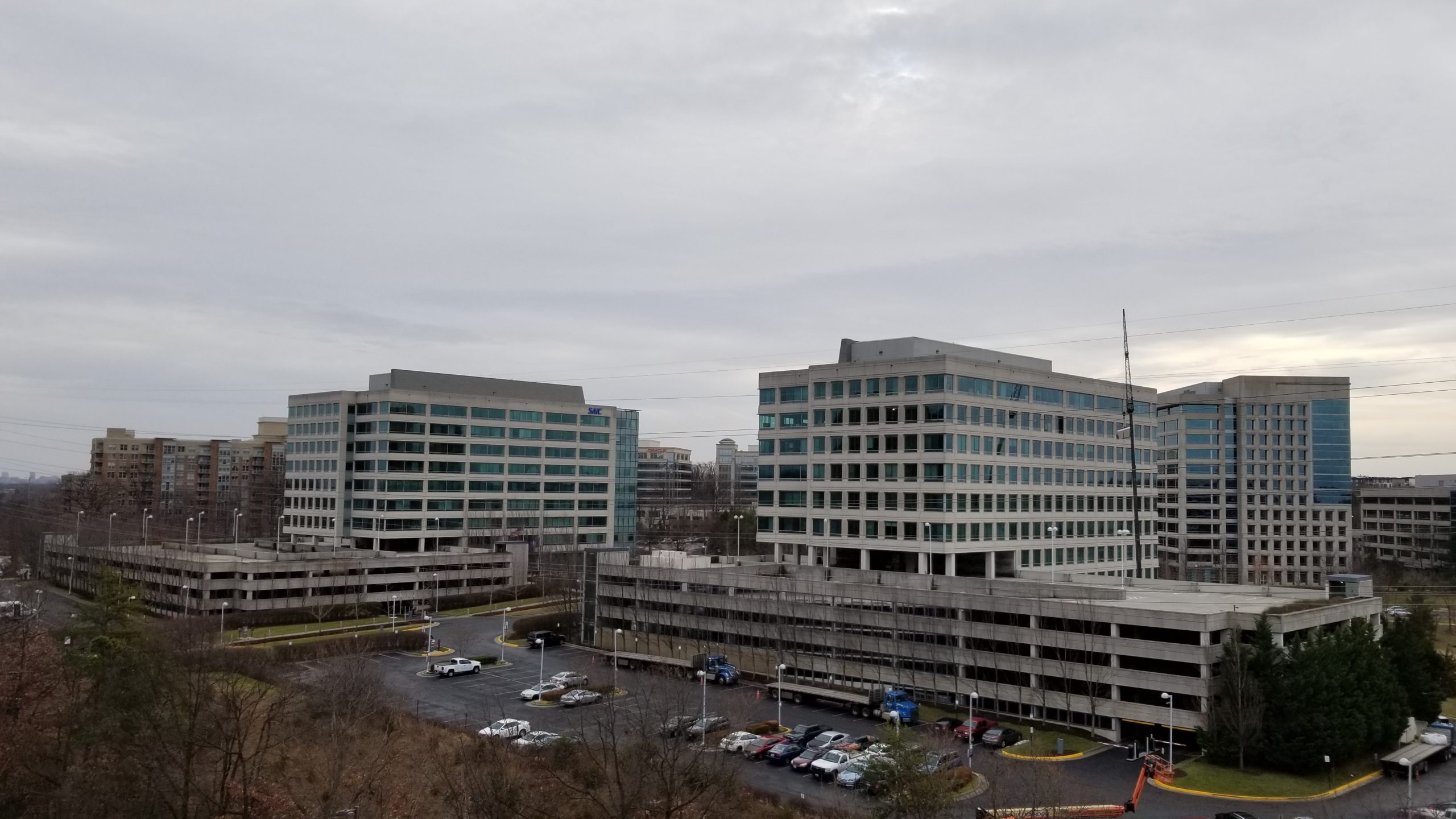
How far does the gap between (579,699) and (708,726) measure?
1208cm

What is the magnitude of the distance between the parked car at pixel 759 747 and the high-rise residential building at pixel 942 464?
2755 centimetres

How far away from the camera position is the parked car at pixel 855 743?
167 feet

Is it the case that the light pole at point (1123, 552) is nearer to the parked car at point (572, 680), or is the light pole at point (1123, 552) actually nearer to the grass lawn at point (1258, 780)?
the grass lawn at point (1258, 780)

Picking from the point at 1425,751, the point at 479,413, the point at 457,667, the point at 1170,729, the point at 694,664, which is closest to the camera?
the point at 1170,729

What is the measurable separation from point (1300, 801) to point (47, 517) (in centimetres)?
17129

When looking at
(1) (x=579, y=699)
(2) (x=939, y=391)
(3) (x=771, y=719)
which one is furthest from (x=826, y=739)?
(2) (x=939, y=391)

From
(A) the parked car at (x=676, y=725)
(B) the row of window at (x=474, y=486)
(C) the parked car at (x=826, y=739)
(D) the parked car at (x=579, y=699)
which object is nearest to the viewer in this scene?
(A) the parked car at (x=676, y=725)

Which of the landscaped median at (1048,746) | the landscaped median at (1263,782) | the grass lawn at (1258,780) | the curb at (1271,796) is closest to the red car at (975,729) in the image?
the landscaped median at (1048,746)

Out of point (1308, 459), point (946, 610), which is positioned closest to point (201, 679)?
point (946, 610)

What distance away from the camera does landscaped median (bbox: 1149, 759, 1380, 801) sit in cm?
4550

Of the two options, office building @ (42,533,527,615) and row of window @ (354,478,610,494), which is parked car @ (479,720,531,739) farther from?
row of window @ (354,478,610,494)

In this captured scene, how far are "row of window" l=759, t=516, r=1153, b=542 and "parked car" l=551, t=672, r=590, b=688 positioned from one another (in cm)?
2447

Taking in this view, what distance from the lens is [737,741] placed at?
167 ft

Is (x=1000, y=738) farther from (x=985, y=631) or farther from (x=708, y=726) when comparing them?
(x=708, y=726)
